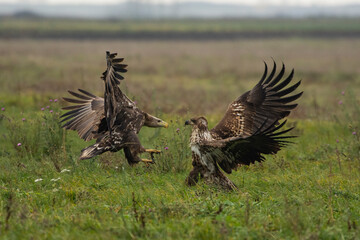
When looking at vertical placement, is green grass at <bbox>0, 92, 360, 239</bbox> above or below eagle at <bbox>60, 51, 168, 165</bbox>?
below

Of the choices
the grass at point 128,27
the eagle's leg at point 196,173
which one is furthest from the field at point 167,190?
the grass at point 128,27

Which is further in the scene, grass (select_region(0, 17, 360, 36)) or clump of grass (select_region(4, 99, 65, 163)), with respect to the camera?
grass (select_region(0, 17, 360, 36))

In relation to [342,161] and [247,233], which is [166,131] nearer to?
[342,161]

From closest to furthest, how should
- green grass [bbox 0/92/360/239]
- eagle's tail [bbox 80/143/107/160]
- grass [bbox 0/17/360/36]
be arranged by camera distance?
green grass [bbox 0/92/360/239], eagle's tail [bbox 80/143/107/160], grass [bbox 0/17/360/36]

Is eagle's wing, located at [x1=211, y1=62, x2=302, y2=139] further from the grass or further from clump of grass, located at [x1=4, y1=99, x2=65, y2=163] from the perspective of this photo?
the grass

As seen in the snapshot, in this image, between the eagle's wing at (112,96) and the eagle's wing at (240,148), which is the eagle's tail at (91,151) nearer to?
the eagle's wing at (112,96)

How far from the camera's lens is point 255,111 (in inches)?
266

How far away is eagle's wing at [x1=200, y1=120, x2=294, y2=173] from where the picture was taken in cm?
564

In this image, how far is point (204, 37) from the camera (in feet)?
188

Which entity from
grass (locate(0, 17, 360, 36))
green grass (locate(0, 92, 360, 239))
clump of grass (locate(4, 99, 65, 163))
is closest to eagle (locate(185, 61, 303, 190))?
green grass (locate(0, 92, 360, 239))

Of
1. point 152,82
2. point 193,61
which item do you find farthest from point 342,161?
point 193,61

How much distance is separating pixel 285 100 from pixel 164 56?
95.7ft

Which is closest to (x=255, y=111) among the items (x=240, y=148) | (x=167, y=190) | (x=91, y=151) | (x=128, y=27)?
(x=240, y=148)

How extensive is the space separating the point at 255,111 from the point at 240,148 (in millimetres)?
1001
